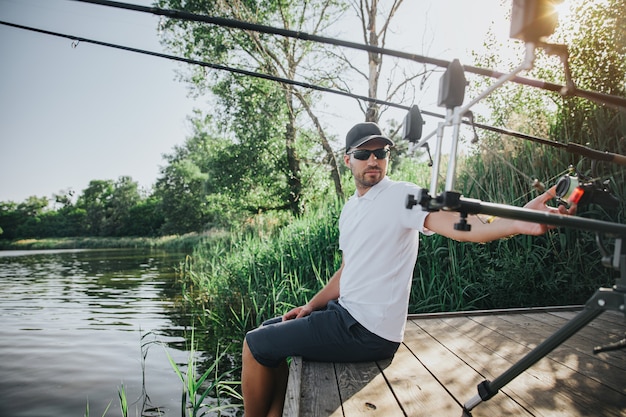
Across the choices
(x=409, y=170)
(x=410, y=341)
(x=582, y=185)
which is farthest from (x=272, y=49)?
(x=582, y=185)

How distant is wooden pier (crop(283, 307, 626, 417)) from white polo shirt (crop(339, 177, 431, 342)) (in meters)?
0.23

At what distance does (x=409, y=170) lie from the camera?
21.6 feet

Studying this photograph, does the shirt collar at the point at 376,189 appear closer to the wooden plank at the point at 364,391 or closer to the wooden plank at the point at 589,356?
the wooden plank at the point at 364,391

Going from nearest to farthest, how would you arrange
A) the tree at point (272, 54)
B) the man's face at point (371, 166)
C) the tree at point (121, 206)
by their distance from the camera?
the man's face at point (371, 166)
the tree at point (272, 54)
the tree at point (121, 206)

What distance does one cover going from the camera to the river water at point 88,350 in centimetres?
385

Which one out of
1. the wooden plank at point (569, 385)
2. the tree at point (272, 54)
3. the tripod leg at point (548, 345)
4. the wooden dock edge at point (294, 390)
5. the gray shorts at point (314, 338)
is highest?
the tree at point (272, 54)

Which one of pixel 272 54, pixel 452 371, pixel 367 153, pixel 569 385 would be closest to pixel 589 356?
pixel 569 385

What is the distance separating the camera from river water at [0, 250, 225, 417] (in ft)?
12.6

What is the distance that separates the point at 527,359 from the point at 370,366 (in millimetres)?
878

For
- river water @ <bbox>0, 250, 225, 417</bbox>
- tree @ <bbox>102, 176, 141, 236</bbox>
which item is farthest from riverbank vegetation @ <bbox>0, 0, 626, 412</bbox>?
tree @ <bbox>102, 176, 141, 236</bbox>

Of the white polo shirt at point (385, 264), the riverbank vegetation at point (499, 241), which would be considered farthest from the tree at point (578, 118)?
the white polo shirt at point (385, 264)

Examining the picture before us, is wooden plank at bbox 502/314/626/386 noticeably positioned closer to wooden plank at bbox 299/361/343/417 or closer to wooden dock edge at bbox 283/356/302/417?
wooden plank at bbox 299/361/343/417

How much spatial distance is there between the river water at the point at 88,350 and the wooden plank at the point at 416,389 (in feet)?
5.75

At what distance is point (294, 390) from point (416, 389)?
0.51 metres
